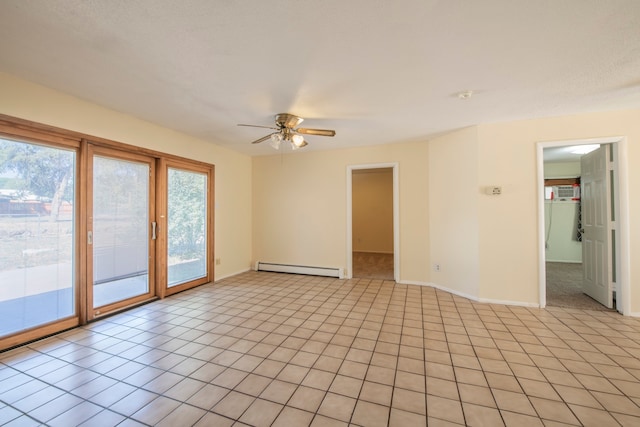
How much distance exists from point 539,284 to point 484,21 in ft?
10.7

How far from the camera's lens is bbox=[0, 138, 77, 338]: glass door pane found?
95.0 inches

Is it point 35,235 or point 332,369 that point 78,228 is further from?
point 332,369

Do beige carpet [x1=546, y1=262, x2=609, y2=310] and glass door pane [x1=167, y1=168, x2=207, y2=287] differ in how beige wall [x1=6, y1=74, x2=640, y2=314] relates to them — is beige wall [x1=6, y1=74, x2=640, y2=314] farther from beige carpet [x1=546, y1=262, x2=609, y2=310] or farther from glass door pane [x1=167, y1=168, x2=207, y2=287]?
beige carpet [x1=546, y1=262, x2=609, y2=310]

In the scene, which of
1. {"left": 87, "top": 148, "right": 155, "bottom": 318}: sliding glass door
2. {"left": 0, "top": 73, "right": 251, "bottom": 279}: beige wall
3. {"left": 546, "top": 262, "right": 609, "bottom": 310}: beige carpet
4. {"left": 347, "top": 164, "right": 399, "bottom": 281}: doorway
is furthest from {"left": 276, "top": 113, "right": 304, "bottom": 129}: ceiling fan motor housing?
{"left": 347, "top": 164, "right": 399, "bottom": 281}: doorway

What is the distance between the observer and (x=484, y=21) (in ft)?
5.45

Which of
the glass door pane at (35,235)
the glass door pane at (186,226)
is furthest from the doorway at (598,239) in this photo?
the glass door pane at (35,235)

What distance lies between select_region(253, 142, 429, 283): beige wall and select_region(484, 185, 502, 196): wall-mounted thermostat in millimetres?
1002

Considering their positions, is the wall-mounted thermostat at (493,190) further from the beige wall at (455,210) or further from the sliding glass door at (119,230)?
the sliding glass door at (119,230)

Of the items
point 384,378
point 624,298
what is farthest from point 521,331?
point 384,378

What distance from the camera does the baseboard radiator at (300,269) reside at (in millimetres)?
5035

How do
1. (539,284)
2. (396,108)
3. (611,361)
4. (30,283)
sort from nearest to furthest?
1. (611,361)
2. (30,283)
3. (396,108)
4. (539,284)

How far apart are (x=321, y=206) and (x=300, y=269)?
1328 mm

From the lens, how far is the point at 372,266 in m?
5.98

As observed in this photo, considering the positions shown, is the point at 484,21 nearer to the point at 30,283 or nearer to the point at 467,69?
the point at 467,69
